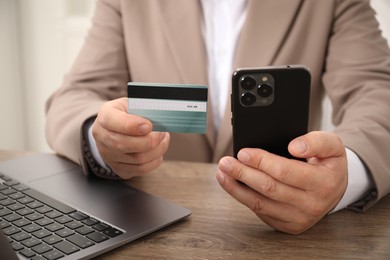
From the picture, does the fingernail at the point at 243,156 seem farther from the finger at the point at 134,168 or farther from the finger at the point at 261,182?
the finger at the point at 134,168

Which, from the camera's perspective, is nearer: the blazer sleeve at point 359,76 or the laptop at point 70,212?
the laptop at point 70,212

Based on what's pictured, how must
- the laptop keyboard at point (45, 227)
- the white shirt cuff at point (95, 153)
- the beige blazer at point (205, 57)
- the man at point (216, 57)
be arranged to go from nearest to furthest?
the laptop keyboard at point (45, 227) < the white shirt cuff at point (95, 153) < the man at point (216, 57) < the beige blazer at point (205, 57)

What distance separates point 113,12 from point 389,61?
60 cm

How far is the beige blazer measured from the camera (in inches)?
36.7

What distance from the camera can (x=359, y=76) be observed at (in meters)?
0.91

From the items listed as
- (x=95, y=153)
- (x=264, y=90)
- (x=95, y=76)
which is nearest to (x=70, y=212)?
(x=95, y=153)

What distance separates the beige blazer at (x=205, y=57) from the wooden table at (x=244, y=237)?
324 mm

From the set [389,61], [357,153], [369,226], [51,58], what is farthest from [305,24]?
[51,58]

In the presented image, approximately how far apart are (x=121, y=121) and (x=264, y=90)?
17cm

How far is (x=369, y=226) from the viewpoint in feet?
1.86

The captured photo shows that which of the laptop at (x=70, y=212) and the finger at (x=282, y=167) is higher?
the finger at (x=282, y=167)

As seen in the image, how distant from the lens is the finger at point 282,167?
1.61ft

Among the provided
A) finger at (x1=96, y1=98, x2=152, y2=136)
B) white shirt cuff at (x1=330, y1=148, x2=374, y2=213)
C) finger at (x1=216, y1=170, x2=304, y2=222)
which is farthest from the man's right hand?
white shirt cuff at (x1=330, y1=148, x2=374, y2=213)

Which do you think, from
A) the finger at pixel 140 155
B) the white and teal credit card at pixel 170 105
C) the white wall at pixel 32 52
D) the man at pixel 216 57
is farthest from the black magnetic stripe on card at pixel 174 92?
the white wall at pixel 32 52
